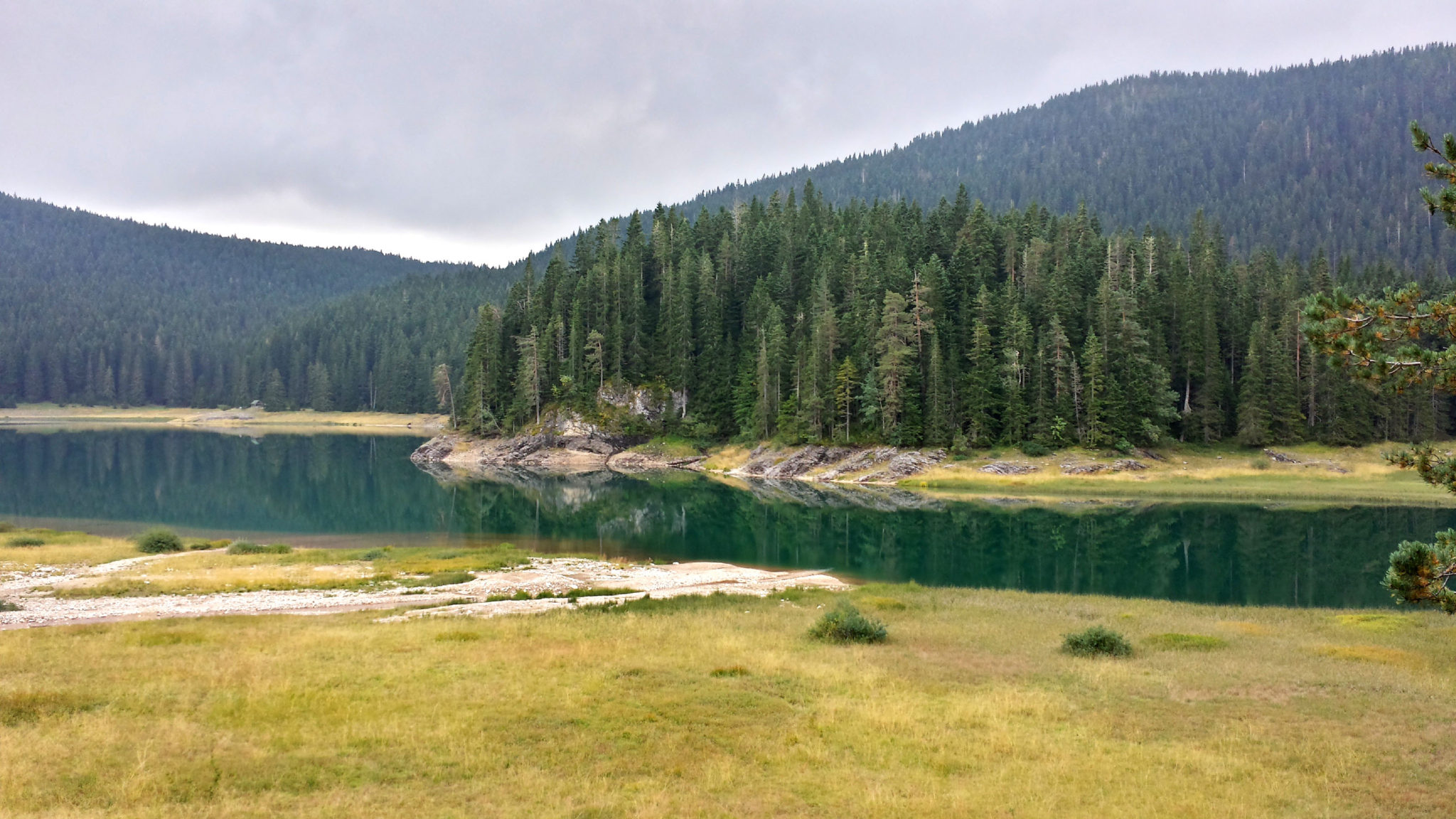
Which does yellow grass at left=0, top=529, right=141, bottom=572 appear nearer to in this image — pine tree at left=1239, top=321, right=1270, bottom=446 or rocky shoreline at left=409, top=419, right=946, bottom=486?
rocky shoreline at left=409, top=419, right=946, bottom=486

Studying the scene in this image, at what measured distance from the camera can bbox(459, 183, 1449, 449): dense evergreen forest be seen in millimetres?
97062

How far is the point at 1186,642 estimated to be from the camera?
85.9 ft

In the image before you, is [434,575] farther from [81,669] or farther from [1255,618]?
[1255,618]

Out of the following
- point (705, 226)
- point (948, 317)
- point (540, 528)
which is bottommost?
point (540, 528)

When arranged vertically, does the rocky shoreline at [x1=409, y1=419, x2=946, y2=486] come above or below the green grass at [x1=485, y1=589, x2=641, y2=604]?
above

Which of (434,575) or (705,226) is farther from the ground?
(705,226)

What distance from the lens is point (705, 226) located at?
5925 inches

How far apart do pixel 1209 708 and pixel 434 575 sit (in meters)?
33.3

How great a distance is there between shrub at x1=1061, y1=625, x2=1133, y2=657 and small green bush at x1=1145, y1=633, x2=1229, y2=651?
1.90 metres

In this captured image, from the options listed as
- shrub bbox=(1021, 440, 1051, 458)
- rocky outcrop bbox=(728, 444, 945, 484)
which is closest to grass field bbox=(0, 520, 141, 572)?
rocky outcrop bbox=(728, 444, 945, 484)

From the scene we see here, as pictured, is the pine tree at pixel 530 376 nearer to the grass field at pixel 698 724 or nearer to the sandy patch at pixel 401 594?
the sandy patch at pixel 401 594

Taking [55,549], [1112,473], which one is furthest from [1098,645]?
[1112,473]

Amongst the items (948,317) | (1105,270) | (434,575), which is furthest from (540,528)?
(1105,270)

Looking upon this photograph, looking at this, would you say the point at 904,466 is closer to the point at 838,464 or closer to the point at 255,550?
the point at 838,464
